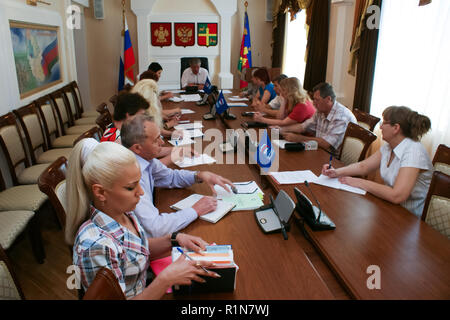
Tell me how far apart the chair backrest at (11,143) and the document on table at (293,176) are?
85.8 inches

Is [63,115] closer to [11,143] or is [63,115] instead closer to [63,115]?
[63,115]

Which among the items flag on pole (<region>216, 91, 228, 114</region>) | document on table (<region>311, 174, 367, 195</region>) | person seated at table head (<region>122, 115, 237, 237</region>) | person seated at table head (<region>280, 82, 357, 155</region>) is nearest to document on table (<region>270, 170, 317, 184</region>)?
document on table (<region>311, 174, 367, 195</region>)

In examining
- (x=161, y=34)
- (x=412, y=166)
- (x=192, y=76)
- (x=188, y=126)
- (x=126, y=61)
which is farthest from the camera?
(x=161, y=34)

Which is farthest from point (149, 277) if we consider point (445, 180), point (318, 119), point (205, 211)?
point (318, 119)

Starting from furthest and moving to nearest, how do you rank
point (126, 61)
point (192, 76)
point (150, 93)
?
1. point (126, 61)
2. point (192, 76)
3. point (150, 93)

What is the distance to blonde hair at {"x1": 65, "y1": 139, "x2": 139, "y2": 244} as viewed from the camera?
1127mm

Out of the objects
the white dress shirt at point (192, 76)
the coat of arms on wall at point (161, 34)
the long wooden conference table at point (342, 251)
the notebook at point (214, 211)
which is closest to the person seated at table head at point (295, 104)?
the long wooden conference table at point (342, 251)

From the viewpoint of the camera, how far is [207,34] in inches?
288

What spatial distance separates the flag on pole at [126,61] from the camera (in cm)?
690

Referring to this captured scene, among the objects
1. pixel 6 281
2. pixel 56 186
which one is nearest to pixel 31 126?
pixel 56 186

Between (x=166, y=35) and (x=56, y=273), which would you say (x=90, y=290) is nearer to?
(x=56, y=273)

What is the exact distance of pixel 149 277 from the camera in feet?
4.55

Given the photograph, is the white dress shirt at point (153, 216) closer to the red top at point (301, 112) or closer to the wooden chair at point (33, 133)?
the wooden chair at point (33, 133)

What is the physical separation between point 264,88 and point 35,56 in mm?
2949
